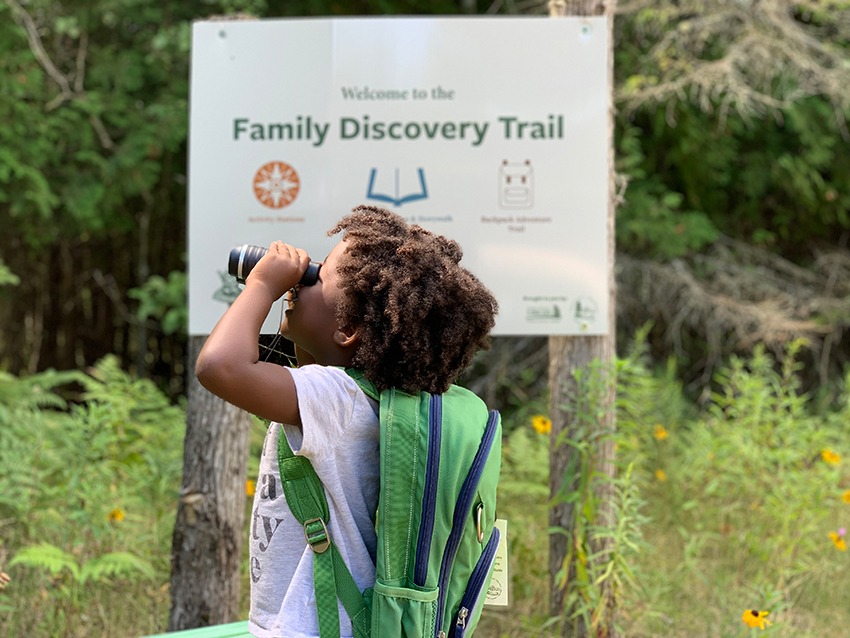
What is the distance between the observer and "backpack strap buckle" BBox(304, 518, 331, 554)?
1843 mm

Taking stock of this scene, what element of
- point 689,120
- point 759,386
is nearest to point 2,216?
point 689,120

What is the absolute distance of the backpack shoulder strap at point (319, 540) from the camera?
1.84 meters

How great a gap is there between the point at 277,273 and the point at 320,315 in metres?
0.12

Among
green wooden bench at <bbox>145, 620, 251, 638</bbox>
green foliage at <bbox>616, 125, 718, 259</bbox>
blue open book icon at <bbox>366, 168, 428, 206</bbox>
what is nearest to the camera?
green wooden bench at <bbox>145, 620, 251, 638</bbox>

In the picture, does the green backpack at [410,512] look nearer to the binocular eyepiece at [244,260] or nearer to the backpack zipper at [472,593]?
the backpack zipper at [472,593]

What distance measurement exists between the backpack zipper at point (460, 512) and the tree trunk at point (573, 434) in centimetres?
172

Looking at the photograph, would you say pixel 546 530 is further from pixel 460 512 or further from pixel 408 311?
pixel 408 311

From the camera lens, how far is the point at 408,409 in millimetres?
1851

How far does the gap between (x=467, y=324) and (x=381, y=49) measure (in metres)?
2.17

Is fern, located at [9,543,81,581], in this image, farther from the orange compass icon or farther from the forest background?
the orange compass icon

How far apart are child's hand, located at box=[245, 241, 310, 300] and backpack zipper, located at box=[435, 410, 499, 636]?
0.46m

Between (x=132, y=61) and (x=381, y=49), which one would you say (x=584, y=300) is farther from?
(x=132, y=61)

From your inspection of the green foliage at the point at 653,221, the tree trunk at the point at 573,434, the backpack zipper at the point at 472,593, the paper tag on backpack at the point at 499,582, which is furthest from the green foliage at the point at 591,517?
the green foliage at the point at 653,221

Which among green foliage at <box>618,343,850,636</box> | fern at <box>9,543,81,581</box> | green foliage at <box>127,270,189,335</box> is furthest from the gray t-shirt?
green foliage at <box>127,270,189,335</box>
